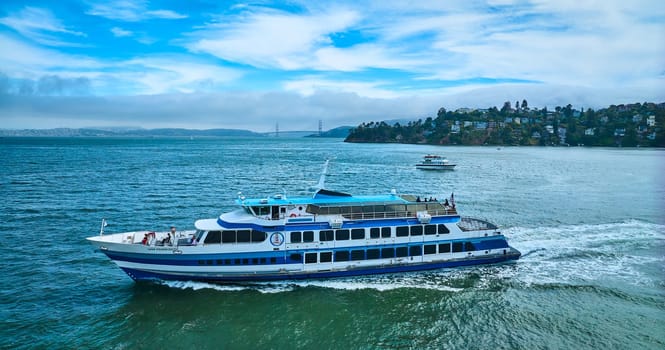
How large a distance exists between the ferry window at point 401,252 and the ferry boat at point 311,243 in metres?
0.06

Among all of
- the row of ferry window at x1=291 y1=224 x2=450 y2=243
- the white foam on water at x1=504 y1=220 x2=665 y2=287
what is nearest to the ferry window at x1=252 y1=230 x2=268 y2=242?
the row of ferry window at x1=291 y1=224 x2=450 y2=243

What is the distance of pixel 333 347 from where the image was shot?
61.3 feet

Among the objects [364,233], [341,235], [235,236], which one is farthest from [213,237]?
[364,233]

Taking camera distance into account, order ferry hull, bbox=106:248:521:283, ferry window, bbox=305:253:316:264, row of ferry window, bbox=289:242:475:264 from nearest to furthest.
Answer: ferry hull, bbox=106:248:521:283 < ferry window, bbox=305:253:316:264 < row of ferry window, bbox=289:242:475:264

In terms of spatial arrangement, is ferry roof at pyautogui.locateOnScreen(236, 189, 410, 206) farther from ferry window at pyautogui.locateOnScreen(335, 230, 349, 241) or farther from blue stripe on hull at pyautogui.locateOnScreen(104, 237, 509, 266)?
blue stripe on hull at pyautogui.locateOnScreen(104, 237, 509, 266)

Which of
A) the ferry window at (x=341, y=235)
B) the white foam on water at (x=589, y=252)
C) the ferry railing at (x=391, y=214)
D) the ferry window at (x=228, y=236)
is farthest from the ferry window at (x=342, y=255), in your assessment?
the white foam on water at (x=589, y=252)

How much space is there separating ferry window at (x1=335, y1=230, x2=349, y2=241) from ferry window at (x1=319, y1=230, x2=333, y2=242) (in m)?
0.38

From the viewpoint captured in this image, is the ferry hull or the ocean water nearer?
the ocean water

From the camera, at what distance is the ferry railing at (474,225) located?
28812 mm

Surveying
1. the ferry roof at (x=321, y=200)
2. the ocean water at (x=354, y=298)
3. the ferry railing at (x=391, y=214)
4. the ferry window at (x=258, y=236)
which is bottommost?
the ocean water at (x=354, y=298)

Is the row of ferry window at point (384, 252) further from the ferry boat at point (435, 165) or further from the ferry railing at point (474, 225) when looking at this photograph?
the ferry boat at point (435, 165)

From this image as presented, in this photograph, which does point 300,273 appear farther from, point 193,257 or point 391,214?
point 391,214

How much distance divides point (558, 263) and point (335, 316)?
55.9 ft

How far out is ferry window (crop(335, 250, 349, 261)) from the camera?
26.1 meters
